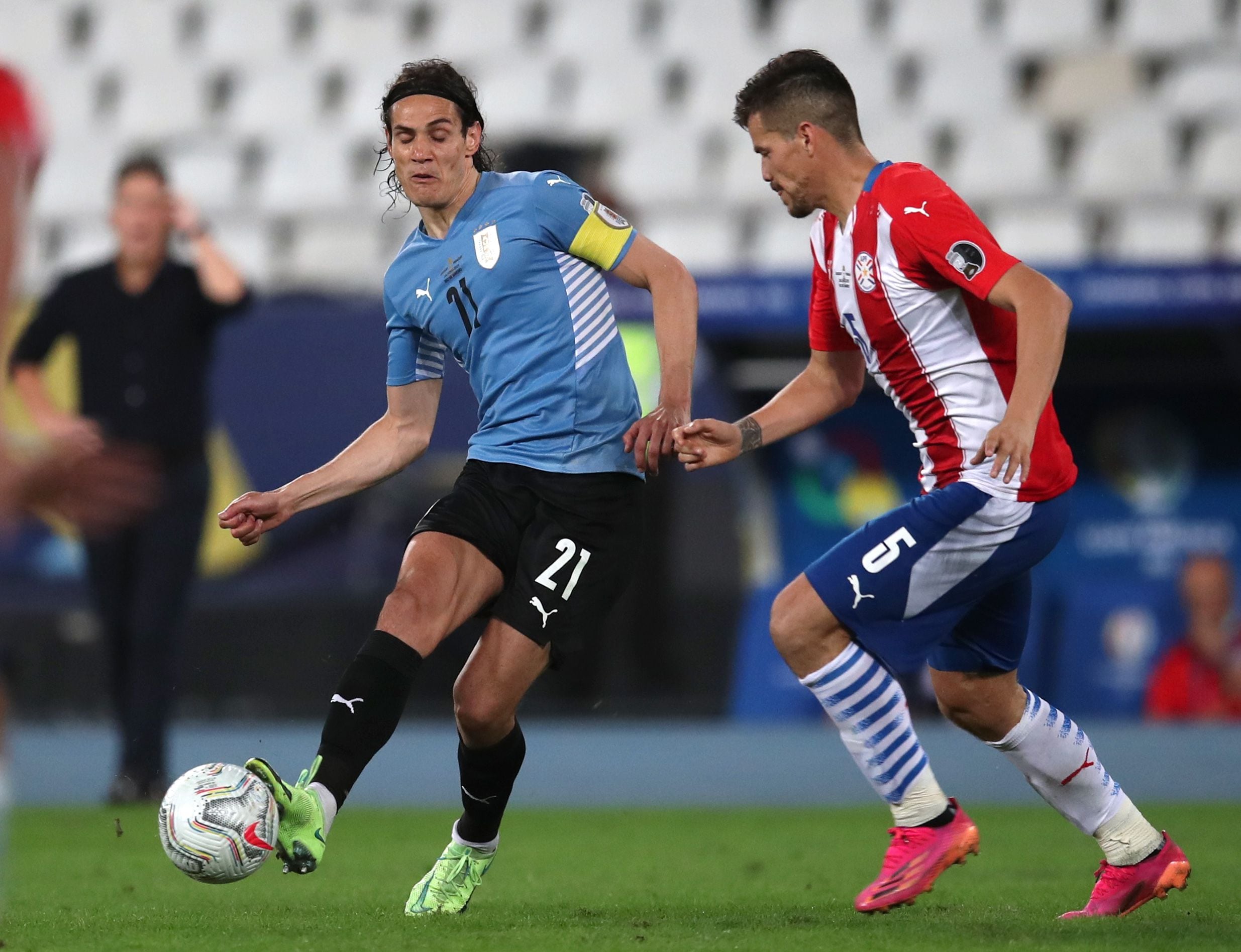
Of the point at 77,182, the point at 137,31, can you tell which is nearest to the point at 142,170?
the point at 77,182

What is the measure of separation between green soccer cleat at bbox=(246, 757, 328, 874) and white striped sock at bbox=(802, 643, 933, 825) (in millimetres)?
1230

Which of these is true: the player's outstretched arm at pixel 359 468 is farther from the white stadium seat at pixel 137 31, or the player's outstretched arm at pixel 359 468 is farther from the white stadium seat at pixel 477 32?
the white stadium seat at pixel 137 31

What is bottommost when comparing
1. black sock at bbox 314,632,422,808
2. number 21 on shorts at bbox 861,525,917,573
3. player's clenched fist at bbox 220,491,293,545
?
black sock at bbox 314,632,422,808

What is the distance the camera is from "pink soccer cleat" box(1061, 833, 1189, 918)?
436 cm

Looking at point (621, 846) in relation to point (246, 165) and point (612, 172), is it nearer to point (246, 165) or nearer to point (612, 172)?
point (612, 172)

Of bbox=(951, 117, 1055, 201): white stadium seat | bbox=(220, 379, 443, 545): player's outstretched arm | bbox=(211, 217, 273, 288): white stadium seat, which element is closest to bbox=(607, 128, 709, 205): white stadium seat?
bbox=(951, 117, 1055, 201): white stadium seat

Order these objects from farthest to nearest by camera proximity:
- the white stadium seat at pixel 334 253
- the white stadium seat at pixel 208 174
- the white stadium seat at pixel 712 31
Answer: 1. the white stadium seat at pixel 208 174
2. the white stadium seat at pixel 712 31
3. the white stadium seat at pixel 334 253

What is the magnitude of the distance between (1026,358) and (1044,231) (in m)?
7.63

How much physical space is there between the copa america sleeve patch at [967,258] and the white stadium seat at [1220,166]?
7802mm

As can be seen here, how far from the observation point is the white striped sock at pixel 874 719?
4.25 meters

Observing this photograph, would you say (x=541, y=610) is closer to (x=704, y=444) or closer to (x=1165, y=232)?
(x=704, y=444)

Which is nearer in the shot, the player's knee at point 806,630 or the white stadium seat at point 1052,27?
the player's knee at point 806,630

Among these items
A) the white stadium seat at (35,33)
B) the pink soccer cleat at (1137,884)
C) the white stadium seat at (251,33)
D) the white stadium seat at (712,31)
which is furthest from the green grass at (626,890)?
the white stadium seat at (35,33)

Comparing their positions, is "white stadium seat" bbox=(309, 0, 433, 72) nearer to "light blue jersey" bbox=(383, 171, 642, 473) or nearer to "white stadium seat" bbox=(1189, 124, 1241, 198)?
"white stadium seat" bbox=(1189, 124, 1241, 198)
